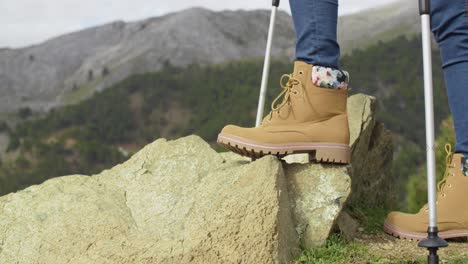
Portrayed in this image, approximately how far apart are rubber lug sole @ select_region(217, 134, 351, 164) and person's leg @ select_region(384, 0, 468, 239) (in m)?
0.60

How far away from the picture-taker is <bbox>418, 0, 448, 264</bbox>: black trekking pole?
330 cm

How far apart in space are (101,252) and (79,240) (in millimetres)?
205

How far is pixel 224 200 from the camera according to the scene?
381 centimetres

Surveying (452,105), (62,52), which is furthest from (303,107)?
(62,52)

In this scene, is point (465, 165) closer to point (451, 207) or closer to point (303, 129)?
point (451, 207)

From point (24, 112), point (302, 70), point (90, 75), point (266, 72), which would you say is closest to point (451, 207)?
point (302, 70)

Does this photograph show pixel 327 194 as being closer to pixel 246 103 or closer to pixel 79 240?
pixel 79 240

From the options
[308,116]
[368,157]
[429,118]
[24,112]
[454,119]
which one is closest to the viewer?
[429,118]

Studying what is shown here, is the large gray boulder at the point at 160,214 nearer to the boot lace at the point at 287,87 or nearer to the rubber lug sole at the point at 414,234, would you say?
the boot lace at the point at 287,87

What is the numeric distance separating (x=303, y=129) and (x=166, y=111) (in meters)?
132

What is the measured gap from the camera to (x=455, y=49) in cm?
356

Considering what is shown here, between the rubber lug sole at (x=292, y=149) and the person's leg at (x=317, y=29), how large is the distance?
0.48 metres

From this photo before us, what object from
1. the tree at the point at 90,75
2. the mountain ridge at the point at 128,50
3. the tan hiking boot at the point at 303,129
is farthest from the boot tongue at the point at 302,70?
the tree at the point at 90,75

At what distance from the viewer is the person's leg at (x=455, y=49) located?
3.50 meters
